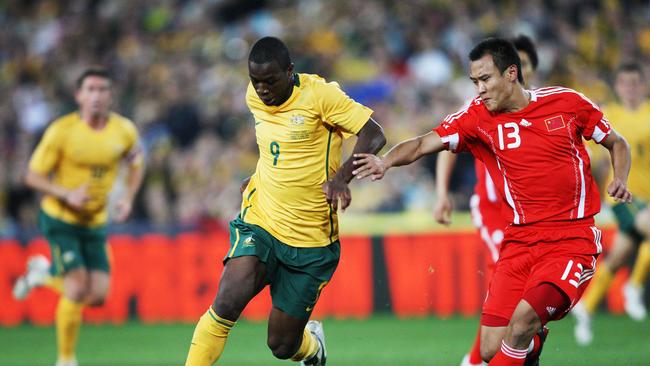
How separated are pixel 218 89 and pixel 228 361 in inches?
307

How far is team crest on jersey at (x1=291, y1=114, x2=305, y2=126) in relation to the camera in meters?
7.25

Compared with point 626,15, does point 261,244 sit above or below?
below

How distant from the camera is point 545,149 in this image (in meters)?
6.74

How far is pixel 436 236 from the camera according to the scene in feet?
46.0

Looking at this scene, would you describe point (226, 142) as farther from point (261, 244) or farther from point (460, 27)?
point (261, 244)

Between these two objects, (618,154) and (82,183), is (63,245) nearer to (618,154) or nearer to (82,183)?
(82,183)

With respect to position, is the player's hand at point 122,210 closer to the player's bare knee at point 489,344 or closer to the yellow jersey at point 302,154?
the yellow jersey at point 302,154

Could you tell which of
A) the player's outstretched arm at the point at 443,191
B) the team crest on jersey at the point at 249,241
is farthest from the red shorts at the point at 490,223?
the team crest on jersey at the point at 249,241

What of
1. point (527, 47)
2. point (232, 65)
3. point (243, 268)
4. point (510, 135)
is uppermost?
point (232, 65)

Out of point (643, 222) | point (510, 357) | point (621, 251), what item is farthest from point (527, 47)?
point (621, 251)

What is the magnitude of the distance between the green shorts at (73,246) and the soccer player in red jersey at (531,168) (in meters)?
A: 4.60

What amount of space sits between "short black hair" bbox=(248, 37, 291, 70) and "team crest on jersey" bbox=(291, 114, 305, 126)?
38cm

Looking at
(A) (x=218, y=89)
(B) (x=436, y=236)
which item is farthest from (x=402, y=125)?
(A) (x=218, y=89)

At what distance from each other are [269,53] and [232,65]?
36.5 ft
